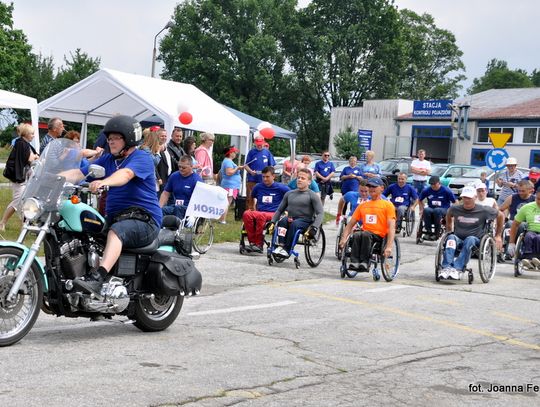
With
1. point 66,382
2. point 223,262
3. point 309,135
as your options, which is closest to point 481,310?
point 223,262

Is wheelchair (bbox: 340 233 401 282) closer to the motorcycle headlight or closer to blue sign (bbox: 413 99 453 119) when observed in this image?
the motorcycle headlight

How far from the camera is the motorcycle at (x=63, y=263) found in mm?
6156

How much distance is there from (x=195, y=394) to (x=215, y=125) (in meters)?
15.8

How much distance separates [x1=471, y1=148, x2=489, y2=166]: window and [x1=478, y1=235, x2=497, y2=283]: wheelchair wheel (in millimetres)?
45551

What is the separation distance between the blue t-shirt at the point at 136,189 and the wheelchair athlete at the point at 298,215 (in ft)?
20.8

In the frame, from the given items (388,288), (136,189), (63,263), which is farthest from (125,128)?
(388,288)

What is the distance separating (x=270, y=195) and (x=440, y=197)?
562 cm

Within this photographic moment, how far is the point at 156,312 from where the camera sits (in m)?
7.30

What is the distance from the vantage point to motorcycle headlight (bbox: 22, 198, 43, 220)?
618cm

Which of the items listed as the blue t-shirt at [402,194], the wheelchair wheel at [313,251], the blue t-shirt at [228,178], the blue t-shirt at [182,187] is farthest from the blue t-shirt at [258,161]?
the blue t-shirt at [182,187]

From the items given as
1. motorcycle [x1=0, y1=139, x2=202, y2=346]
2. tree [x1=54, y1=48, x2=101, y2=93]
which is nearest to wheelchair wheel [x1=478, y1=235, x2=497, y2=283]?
motorcycle [x1=0, y1=139, x2=202, y2=346]

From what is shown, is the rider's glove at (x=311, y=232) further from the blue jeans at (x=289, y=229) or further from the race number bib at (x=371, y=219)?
the race number bib at (x=371, y=219)

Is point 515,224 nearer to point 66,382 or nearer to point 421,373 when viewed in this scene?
point 421,373

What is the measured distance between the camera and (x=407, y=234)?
66.8ft
